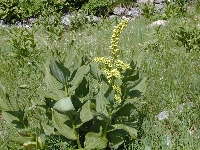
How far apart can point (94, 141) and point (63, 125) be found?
0.29 meters

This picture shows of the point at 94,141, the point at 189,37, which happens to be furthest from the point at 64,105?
the point at 189,37

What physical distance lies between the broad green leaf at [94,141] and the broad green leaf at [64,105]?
405 mm

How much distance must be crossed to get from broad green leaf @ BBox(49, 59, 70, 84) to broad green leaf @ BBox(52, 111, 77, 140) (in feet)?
0.96

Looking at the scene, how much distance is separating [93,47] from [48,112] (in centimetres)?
399

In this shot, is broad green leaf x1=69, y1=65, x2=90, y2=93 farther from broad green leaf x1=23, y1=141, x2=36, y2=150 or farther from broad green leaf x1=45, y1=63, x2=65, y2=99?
broad green leaf x1=23, y1=141, x2=36, y2=150

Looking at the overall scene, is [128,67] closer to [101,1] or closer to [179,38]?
[179,38]

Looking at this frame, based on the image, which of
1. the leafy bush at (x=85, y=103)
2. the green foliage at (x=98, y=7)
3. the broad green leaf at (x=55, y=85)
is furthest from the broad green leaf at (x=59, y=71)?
the green foliage at (x=98, y=7)

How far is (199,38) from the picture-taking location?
21.1 ft

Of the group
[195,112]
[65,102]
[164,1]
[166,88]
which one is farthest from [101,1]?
[65,102]

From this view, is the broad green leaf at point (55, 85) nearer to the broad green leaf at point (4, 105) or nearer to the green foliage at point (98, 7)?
the broad green leaf at point (4, 105)

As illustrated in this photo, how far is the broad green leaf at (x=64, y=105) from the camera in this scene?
2.91m

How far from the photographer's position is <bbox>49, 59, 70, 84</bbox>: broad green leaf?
9.70 feet

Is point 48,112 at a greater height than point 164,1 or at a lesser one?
greater

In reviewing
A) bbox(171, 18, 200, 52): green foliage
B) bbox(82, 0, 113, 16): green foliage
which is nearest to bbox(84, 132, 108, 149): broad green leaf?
bbox(171, 18, 200, 52): green foliage
